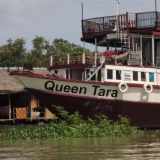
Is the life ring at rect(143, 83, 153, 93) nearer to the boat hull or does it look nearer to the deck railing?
the boat hull

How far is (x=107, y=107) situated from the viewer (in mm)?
24016

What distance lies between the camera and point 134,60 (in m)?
25.5

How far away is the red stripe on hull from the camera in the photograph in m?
23.6

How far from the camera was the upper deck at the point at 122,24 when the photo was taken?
25.4 m

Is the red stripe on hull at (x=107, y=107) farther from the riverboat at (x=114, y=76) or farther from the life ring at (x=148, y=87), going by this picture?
the life ring at (x=148, y=87)

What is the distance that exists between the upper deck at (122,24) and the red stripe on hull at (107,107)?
3.54 m

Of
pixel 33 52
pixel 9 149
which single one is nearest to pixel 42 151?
pixel 9 149

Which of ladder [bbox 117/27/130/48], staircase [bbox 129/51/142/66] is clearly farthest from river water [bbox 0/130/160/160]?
ladder [bbox 117/27/130/48]

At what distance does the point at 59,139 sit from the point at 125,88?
4.67 metres

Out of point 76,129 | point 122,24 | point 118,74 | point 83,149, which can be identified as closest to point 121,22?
point 122,24

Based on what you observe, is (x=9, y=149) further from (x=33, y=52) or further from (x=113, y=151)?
(x=33, y=52)

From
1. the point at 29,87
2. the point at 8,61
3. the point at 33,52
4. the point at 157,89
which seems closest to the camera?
the point at 29,87

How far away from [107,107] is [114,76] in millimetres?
1366

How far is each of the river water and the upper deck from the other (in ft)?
20.2
